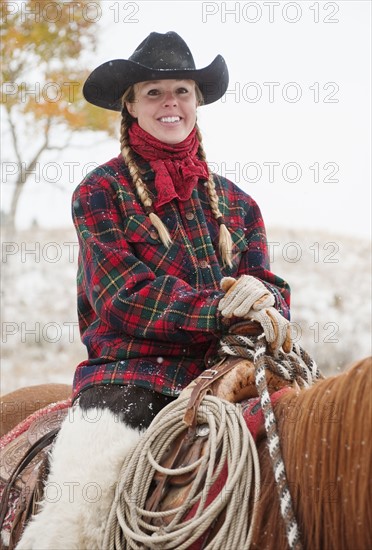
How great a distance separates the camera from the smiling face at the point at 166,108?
9.55ft

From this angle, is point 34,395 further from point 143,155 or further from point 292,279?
point 292,279

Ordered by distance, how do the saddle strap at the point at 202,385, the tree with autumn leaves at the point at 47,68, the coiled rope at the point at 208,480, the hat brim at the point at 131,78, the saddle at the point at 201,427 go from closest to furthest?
the coiled rope at the point at 208,480 < the saddle at the point at 201,427 < the saddle strap at the point at 202,385 < the hat brim at the point at 131,78 < the tree with autumn leaves at the point at 47,68

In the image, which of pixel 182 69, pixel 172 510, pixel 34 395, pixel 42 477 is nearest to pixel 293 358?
pixel 172 510

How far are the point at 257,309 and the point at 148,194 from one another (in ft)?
2.56

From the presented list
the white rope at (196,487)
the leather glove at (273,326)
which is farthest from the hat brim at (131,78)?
the white rope at (196,487)

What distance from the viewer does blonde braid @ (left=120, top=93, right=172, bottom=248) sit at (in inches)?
112

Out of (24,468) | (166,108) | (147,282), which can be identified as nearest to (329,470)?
(147,282)

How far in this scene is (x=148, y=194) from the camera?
2.95 m

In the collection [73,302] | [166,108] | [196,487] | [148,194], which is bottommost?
[73,302]

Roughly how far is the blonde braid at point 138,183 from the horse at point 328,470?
3.36ft

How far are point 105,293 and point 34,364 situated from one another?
7.32 m

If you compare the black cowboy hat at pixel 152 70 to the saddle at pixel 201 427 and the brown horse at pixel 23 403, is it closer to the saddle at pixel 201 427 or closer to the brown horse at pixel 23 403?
the saddle at pixel 201 427

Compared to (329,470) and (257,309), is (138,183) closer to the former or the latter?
(257,309)

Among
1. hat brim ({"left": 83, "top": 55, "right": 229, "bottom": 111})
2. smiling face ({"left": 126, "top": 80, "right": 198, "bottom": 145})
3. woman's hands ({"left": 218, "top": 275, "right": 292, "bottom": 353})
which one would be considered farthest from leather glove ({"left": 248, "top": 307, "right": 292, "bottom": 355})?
hat brim ({"left": 83, "top": 55, "right": 229, "bottom": 111})
